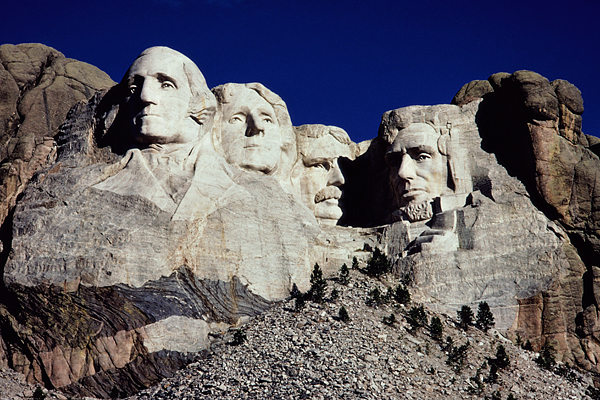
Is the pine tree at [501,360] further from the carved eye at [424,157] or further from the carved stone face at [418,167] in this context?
the carved eye at [424,157]

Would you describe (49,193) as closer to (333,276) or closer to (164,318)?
(164,318)

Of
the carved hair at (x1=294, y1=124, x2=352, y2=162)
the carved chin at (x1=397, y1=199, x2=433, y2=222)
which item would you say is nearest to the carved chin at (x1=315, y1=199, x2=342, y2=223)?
the carved hair at (x1=294, y1=124, x2=352, y2=162)

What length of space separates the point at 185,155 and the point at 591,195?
42.1 ft

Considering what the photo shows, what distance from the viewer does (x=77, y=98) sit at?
33.7 meters

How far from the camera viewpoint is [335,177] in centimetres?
3297

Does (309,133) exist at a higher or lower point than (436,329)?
higher

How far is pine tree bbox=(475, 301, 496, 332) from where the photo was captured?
2723cm

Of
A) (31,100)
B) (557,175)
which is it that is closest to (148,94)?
(31,100)

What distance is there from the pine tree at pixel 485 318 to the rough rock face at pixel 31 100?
47.0ft

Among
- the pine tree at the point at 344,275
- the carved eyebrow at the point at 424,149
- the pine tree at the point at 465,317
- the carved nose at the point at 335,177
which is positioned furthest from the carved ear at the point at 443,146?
the pine tree at the point at 465,317

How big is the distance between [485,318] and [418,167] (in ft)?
20.3

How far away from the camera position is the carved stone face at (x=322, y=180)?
3262cm

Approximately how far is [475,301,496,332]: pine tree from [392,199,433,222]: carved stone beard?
4229mm

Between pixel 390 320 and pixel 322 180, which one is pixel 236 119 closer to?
pixel 322 180
